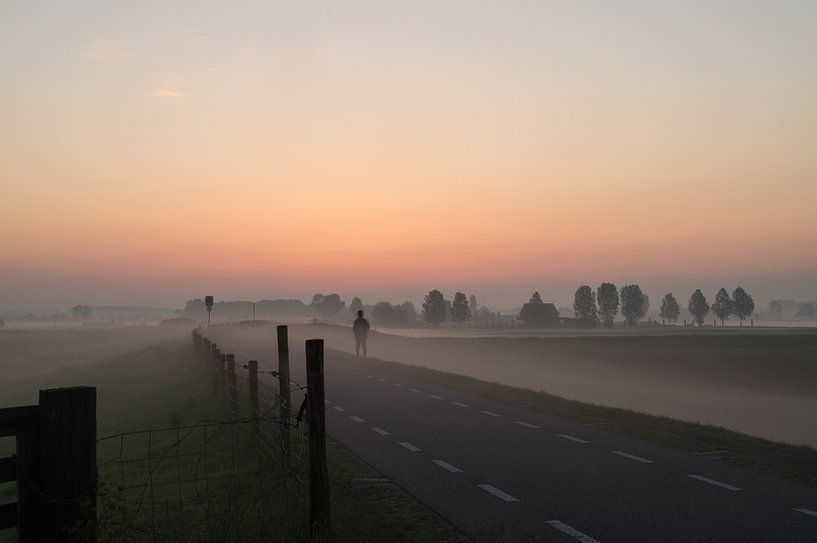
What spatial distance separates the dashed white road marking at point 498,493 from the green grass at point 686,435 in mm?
4779

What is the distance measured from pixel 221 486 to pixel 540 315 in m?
168

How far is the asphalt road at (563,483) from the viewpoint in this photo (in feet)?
26.5

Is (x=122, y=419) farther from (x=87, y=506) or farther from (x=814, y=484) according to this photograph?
(x=814, y=484)

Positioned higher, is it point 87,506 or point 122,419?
point 87,506

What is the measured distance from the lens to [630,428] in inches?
612

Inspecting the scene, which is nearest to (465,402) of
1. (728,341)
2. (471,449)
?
(471,449)

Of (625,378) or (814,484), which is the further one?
(625,378)

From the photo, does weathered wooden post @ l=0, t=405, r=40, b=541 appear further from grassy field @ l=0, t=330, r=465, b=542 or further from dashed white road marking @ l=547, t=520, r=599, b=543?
dashed white road marking @ l=547, t=520, r=599, b=543

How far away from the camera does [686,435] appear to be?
14.6 metres

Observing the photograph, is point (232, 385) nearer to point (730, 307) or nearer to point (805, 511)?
point (805, 511)

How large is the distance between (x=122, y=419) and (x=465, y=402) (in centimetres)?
1152

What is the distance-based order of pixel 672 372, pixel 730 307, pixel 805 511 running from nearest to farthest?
pixel 805 511 < pixel 672 372 < pixel 730 307

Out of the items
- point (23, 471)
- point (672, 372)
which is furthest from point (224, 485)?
point (672, 372)

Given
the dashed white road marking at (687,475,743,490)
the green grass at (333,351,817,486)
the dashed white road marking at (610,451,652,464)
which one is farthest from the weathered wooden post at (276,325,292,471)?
the green grass at (333,351,817,486)
